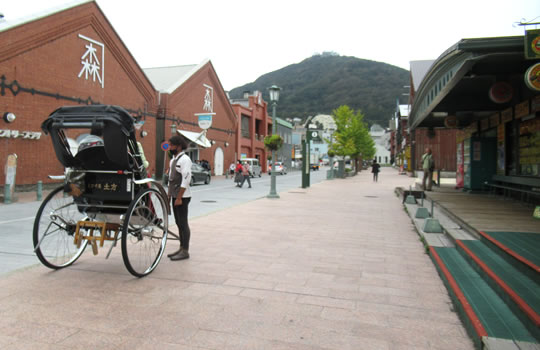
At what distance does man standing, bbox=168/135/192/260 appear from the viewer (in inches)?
225

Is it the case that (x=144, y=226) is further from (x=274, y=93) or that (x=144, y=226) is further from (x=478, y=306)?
(x=274, y=93)

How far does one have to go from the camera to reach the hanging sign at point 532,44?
597 centimetres

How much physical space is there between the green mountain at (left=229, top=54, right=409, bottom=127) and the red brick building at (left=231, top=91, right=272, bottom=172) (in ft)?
237

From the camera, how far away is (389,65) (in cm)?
16100

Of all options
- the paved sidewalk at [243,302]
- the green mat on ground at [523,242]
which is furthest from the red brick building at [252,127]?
the green mat on ground at [523,242]

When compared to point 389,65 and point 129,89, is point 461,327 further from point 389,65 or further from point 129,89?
point 389,65

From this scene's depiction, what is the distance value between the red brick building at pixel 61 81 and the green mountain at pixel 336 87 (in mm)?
98967

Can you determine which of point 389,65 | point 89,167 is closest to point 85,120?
point 89,167

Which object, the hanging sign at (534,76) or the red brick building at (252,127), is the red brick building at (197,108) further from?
the hanging sign at (534,76)

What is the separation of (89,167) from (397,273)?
4237mm

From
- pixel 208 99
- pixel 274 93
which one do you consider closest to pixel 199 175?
pixel 274 93

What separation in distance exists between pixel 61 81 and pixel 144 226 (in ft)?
59.9

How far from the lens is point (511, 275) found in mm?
4438

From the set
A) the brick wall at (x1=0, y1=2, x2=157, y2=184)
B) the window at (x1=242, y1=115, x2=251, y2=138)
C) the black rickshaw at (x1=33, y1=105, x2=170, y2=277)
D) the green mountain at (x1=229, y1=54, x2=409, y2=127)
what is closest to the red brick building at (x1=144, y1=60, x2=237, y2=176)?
the window at (x1=242, y1=115, x2=251, y2=138)
